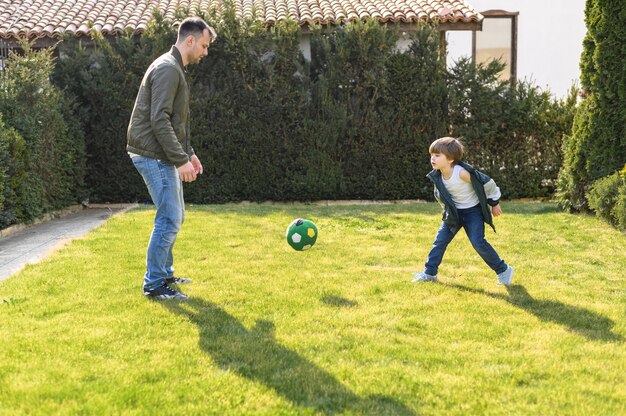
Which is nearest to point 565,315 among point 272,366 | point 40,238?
point 272,366

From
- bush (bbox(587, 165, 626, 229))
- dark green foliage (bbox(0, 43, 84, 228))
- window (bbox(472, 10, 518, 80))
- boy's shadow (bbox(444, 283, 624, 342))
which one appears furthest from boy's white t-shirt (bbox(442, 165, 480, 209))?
window (bbox(472, 10, 518, 80))

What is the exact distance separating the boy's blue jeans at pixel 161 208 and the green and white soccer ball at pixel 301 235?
6.40 ft

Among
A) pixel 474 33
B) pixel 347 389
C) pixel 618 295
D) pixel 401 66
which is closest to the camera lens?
pixel 347 389

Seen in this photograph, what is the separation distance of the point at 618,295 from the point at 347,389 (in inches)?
128

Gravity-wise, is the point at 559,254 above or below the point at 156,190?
below

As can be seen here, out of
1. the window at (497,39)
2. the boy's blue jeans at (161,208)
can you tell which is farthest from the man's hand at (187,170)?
the window at (497,39)

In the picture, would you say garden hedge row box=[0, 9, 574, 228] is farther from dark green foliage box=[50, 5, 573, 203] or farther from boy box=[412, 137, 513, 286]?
boy box=[412, 137, 513, 286]

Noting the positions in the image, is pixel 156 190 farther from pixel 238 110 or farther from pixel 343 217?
pixel 238 110

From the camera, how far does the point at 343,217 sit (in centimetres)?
1095

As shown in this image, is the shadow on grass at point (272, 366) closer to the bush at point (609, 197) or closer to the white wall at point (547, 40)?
the bush at point (609, 197)

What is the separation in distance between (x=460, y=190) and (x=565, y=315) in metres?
1.52

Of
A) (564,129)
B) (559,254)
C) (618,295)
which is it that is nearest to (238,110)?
(564,129)

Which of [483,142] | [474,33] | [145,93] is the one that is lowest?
A: [483,142]

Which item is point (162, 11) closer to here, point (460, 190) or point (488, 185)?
point (460, 190)
